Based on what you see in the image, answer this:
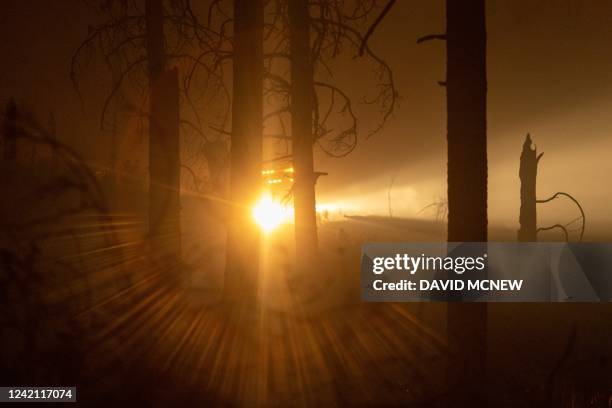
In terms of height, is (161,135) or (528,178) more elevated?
(161,135)

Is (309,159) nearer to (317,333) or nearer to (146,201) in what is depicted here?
(317,333)

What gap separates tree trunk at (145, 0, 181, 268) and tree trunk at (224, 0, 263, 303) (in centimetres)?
201

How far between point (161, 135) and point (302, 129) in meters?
3.39

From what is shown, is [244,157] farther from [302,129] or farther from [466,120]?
[302,129]

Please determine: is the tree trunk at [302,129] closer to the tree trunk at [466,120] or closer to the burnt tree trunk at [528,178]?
the tree trunk at [466,120]

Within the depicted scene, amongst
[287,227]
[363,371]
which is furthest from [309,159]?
[287,227]

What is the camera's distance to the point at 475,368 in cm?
417

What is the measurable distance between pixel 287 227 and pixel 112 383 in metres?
28.9

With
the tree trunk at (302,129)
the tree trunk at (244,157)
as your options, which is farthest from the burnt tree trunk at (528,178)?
the tree trunk at (244,157)

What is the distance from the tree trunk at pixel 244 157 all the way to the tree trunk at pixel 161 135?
6.59 ft

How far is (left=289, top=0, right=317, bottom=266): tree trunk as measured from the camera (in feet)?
30.4

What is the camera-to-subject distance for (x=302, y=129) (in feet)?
31.5

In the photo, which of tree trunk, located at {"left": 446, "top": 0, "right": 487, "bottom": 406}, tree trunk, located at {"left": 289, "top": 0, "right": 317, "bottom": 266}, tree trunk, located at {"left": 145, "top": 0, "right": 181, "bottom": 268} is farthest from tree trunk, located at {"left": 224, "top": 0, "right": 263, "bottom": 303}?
tree trunk, located at {"left": 289, "top": 0, "right": 317, "bottom": 266}

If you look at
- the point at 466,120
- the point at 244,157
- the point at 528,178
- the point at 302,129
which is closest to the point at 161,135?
the point at 244,157
